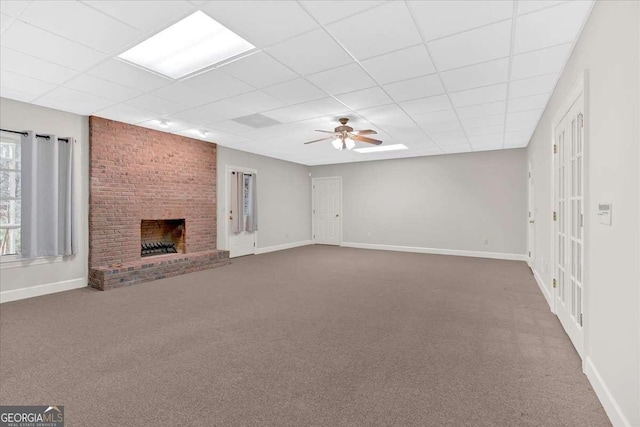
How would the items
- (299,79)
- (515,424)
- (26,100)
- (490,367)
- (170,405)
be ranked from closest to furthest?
(515,424)
(170,405)
(490,367)
(299,79)
(26,100)

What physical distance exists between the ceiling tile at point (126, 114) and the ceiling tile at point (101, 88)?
0.39 metres

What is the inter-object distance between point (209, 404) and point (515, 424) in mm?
1760

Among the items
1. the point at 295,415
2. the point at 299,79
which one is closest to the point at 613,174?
the point at 295,415

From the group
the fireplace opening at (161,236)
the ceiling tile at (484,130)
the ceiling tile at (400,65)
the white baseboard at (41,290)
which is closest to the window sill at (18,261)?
the white baseboard at (41,290)

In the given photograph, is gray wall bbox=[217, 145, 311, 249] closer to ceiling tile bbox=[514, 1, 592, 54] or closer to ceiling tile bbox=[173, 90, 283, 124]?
ceiling tile bbox=[173, 90, 283, 124]

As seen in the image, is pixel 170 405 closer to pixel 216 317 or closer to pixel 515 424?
pixel 216 317

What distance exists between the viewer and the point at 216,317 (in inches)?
132

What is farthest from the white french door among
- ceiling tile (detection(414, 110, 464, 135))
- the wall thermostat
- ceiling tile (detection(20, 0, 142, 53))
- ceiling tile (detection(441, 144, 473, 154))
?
ceiling tile (detection(20, 0, 142, 53))

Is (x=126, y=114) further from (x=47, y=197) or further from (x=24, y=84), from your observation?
(x=47, y=197)

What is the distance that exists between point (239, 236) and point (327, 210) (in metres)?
3.14

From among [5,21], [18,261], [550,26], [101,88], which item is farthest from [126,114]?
[550,26]

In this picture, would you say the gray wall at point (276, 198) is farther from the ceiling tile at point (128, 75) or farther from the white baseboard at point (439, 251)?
the ceiling tile at point (128, 75)

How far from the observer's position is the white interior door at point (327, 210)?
9375 millimetres

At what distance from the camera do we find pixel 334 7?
208 centimetres
